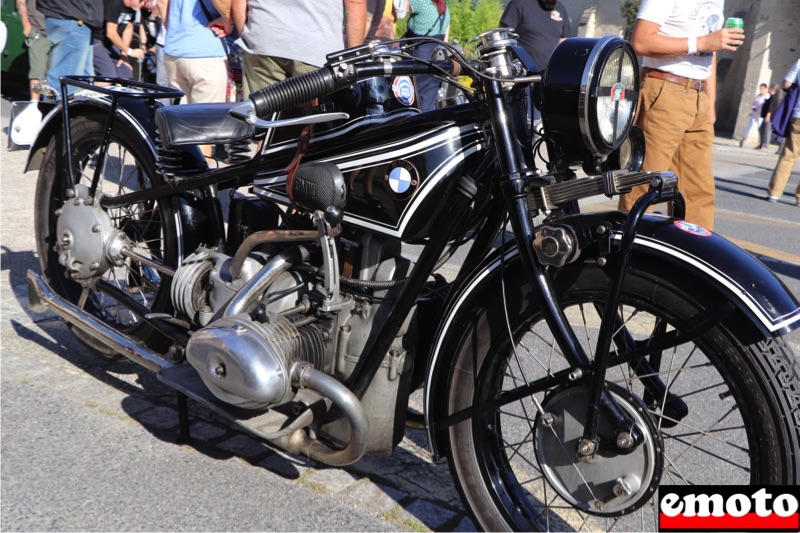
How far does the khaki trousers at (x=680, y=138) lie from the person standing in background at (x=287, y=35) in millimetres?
1574

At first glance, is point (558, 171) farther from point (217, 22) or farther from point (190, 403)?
point (217, 22)

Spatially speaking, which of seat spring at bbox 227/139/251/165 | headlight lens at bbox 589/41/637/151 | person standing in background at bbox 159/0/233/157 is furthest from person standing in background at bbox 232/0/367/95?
headlight lens at bbox 589/41/637/151

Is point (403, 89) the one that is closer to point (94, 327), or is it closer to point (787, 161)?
point (94, 327)

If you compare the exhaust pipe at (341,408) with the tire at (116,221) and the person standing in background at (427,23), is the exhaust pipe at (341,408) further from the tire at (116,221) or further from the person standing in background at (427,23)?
the person standing in background at (427,23)

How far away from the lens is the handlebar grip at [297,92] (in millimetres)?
2105

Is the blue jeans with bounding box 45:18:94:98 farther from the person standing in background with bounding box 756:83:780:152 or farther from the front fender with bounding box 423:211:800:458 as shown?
the person standing in background with bounding box 756:83:780:152

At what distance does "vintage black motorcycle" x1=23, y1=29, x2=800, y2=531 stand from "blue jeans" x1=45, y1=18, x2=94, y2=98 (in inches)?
220

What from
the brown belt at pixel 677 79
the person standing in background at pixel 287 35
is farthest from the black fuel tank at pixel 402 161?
the brown belt at pixel 677 79

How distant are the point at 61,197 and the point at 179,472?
152 centimetres

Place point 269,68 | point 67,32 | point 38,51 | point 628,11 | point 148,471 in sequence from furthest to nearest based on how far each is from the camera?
point 628,11
point 38,51
point 67,32
point 269,68
point 148,471

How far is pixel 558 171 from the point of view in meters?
2.11

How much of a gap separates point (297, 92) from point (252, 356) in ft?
2.41

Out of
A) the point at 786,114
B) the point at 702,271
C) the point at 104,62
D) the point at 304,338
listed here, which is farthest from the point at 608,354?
the point at 104,62

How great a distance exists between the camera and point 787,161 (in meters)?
9.84
